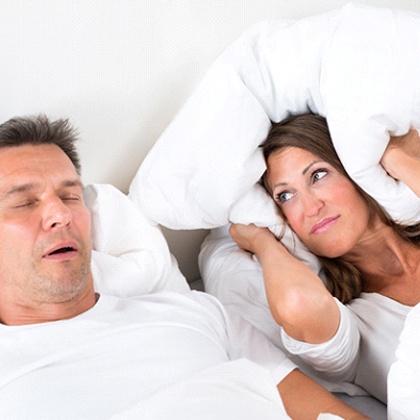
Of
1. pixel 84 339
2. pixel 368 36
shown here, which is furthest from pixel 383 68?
pixel 84 339

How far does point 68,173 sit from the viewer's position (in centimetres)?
131

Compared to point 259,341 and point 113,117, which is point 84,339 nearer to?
point 259,341

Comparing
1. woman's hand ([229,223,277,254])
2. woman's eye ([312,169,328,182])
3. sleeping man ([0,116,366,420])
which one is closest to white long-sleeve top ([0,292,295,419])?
sleeping man ([0,116,366,420])

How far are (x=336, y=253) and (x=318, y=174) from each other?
17 centimetres

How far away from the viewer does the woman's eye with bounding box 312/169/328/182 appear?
148 centimetres

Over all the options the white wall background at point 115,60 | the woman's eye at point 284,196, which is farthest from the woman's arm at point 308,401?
the white wall background at point 115,60

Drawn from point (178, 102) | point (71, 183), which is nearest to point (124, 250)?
point (71, 183)

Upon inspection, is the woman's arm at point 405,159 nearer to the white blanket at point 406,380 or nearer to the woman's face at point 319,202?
the woman's face at point 319,202

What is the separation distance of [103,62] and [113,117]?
0.12 m

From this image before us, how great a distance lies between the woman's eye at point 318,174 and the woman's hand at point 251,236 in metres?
0.16

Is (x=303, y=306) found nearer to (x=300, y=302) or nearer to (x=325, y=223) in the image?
(x=300, y=302)

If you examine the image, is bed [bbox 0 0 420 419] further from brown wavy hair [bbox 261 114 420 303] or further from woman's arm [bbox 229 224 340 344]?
woman's arm [bbox 229 224 340 344]

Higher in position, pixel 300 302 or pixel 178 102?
pixel 178 102

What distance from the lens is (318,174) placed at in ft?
4.85
